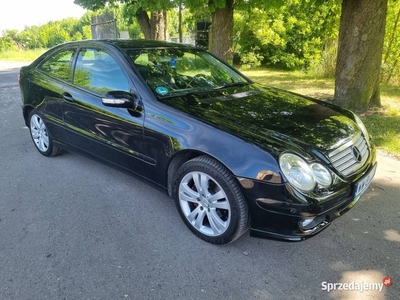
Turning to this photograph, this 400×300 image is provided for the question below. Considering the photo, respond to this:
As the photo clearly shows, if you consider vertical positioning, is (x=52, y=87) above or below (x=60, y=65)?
below

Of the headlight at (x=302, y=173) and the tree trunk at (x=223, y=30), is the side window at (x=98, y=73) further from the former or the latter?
the tree trunk at (x=223, y=30)

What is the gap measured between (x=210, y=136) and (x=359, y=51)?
4.61 m

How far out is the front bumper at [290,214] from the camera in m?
2.20

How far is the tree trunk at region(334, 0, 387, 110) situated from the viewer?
555 cm

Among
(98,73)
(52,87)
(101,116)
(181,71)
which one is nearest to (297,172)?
(181,71)

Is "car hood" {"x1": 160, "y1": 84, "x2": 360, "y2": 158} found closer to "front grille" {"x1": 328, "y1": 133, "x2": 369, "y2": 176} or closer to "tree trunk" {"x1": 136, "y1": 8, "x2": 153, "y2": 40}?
"front grille" {"x1": 328, "y1": 133, "x2": 369, "y2": 176}

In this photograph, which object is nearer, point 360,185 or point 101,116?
point 360,185

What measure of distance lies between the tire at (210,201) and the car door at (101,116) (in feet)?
1.97

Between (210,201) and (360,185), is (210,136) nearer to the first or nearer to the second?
(210,201)

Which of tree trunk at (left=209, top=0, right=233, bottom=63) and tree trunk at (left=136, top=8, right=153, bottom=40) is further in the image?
tree trunk at (left=136, top=8, right=153, bottom=40)

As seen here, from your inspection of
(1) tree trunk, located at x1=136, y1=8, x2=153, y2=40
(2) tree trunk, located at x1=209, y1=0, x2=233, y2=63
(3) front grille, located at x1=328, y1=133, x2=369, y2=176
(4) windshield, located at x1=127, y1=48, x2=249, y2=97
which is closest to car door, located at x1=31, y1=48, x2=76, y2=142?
(4) windshield, located at x1=127, y1=48, x2=249, y2=97

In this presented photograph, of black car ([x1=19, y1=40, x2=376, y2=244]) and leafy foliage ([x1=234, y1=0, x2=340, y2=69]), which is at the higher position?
leafy foliage ([x1=234, y1=0, x2=340, y2=69])

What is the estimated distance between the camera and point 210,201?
256 centimetres

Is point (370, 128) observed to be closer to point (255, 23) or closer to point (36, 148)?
point (36, 148)
